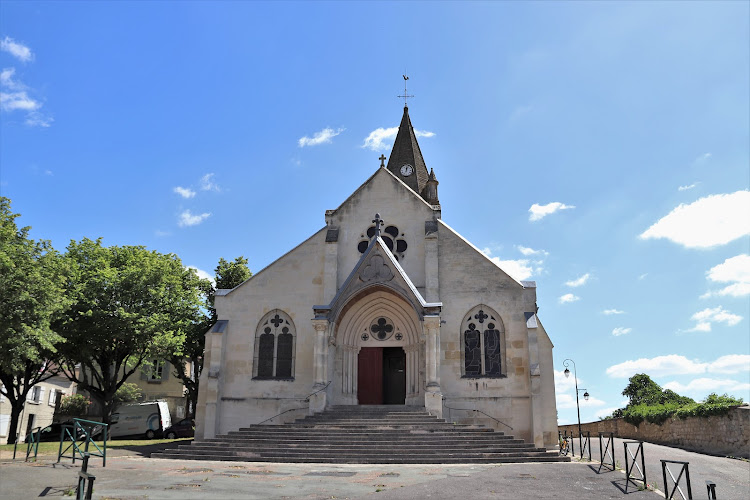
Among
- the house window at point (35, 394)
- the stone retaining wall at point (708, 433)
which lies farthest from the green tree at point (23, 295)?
the stone retaining wall at point (708, 433)

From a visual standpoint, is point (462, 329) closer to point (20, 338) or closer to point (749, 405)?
point (749, 405)

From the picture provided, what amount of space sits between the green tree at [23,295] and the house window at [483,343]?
16583 mm

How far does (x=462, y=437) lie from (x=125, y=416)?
22.9 metres

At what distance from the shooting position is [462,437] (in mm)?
19547

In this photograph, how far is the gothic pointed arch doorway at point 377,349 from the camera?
81.5ft

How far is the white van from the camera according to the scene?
34156 mm

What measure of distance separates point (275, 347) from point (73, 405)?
27947 millimetres

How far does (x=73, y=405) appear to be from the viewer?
149ft

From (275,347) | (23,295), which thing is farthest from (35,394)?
(275,347)

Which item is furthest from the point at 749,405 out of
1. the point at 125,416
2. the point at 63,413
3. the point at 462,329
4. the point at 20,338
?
the point at 63,413

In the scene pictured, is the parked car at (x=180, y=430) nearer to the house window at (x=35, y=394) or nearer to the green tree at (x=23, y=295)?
the green tree at (x=23, y=295)

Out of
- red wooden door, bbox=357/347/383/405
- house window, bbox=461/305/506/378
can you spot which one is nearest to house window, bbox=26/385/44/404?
red wooden door, bbox=357/347/383/405

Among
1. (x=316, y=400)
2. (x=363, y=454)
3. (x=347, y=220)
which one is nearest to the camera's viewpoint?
(x=363, y=454)

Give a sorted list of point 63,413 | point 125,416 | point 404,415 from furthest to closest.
Answer: point 63,413
point 125,416
point 404,415
